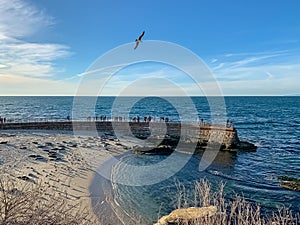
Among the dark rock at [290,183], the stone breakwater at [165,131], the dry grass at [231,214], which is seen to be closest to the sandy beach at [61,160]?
the stone breakwater at [165,131]

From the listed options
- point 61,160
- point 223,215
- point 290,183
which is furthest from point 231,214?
point 61,160

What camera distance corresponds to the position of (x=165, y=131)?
1368 inches

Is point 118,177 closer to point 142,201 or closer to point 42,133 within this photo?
point 142,201

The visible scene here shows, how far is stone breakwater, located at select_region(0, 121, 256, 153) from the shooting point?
97.2 ft

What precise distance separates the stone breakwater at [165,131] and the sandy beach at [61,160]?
276 cm

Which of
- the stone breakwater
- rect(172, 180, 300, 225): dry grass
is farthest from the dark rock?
the stone breakwater

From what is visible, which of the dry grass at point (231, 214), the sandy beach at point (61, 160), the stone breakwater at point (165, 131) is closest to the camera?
the dry grass at point (231, 214)

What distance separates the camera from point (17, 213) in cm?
447

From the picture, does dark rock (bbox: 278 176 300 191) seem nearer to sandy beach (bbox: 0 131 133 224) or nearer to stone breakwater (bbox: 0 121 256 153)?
stone breakwater (bbox: 0 121 256 153)

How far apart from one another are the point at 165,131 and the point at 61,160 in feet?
53.7

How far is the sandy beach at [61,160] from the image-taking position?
14633mm

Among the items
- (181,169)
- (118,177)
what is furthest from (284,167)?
(118,177)

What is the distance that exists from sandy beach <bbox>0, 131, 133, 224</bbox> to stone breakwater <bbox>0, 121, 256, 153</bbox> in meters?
2.76

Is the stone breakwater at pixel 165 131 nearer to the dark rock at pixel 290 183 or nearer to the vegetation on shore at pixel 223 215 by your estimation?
the dark rock at pixel 290 183
